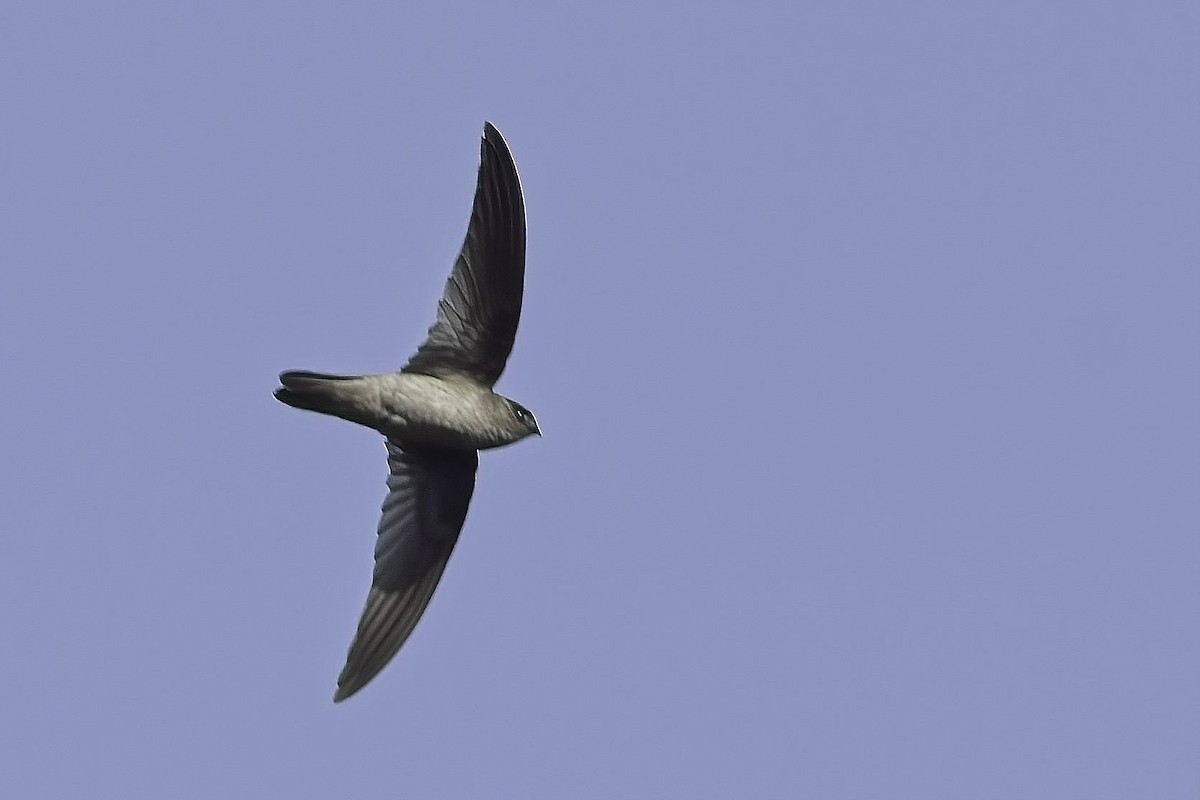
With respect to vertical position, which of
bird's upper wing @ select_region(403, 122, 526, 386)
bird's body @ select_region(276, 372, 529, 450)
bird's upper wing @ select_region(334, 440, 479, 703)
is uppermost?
bird's upper wing @ select_region(403, 122, 526, 386)

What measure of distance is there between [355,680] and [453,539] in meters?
0.98

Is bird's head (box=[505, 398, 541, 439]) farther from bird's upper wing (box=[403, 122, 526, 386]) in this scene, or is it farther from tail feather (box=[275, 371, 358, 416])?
tail feather (box=[275, 371, 358, 416])

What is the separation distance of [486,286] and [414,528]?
5.28 feet

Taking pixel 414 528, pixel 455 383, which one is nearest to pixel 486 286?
pixel 455 383

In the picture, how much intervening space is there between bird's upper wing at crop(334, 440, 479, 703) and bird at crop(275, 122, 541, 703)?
0.04 ft

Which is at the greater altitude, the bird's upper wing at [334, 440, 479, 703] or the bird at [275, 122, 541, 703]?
the bird at [275, 122, 541, 703]

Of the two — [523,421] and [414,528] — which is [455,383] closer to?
[523,421]

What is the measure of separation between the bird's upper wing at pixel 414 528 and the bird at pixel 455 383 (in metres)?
0.01

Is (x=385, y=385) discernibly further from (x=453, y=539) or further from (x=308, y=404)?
(x=453, y=539)

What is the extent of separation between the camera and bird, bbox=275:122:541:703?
924cm

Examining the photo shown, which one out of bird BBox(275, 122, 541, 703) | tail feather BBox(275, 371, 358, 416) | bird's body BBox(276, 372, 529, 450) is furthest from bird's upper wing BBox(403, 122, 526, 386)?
tail feather BBox(275, 371, 358, 416)

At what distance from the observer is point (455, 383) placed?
955cm

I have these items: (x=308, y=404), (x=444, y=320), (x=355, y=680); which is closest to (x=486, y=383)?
(x=444, y=320)

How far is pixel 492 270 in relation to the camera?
31.0 ft
